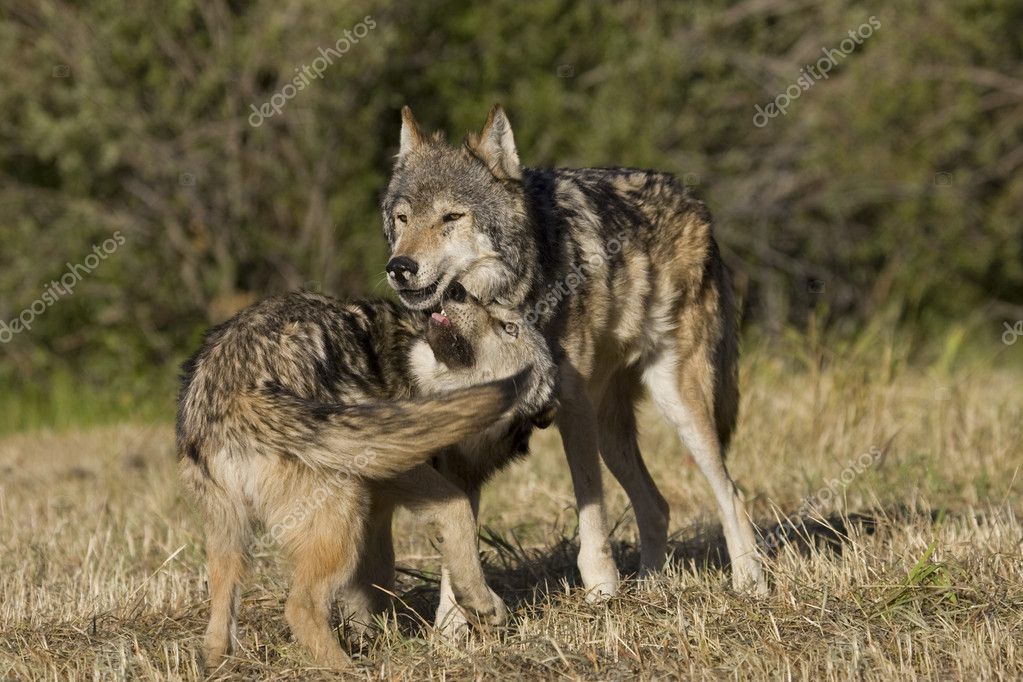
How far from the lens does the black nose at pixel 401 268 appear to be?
5.18 meters

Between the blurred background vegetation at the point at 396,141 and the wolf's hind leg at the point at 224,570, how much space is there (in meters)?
8.11

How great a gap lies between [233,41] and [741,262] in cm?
665

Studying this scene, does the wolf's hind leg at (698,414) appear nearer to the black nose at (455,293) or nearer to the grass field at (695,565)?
the grass field at (695,565)

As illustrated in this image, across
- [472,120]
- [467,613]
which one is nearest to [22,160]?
[472,120]

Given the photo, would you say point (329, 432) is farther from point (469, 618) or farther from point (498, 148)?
point (498, 148)

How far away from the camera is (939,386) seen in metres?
9.07

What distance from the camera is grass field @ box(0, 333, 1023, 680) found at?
462 centimetres

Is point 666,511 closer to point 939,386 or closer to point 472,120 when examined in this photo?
point 939,386

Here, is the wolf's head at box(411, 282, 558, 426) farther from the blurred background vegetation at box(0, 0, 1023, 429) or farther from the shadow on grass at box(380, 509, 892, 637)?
the blurred background vegetation at box(0, 0, 1023, 429)

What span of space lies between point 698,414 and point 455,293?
5.91 feet

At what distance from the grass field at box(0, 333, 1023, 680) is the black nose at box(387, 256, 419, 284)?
55.0 inches

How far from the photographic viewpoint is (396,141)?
51.1ft

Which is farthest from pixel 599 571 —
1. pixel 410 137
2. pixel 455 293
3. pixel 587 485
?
pixel 410 137

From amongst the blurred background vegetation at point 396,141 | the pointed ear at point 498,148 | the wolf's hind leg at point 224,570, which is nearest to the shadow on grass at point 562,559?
the wolf's hind leg at point 224,570
